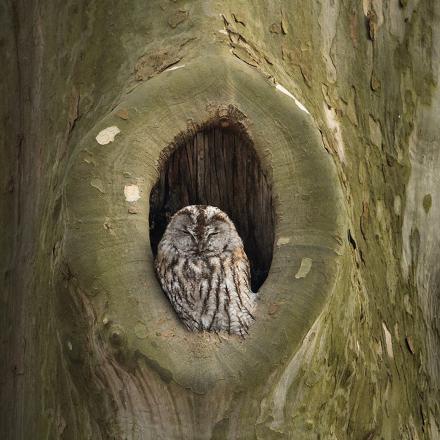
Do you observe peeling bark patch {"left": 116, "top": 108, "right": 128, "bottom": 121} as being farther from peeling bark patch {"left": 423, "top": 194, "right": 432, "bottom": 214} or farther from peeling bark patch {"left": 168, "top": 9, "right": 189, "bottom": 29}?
peeling bark patch {"left": 423, "top": 194, "right": 432, "bottom": 214}

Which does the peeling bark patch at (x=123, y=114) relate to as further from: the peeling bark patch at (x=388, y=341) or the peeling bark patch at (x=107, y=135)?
the peeling bark patch at (x=388, y=341)

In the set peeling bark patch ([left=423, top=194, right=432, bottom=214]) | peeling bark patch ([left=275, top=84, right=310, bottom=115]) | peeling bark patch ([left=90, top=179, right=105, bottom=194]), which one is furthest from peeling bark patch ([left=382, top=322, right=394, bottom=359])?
peeling bark patch ([left=90, top=179, right=105, bottom=194])

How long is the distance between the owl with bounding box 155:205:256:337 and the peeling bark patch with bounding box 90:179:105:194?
1.35 ft

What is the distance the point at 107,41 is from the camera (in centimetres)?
253

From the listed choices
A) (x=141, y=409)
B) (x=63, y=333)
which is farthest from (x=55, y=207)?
(x=141, y=409)

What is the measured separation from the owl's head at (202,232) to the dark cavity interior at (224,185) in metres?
0.04

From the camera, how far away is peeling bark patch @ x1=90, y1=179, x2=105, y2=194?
7.34 ft

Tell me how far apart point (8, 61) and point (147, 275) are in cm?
121

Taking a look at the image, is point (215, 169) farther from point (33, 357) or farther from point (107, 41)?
point (33, 357)

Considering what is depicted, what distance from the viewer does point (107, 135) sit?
226 centimetres

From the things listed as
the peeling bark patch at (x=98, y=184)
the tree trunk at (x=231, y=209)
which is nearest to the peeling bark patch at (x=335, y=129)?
the tree trunk at (x=231, y=209)

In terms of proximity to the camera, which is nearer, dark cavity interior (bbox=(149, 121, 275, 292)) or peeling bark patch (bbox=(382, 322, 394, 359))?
dark cavity interior (bbox=(149, 121, 275, 292))

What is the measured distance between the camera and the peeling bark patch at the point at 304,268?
2.20 meters

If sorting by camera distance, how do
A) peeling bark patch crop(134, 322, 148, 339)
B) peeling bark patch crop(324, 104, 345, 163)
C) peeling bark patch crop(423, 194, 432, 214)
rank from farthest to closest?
peeling bark patch crop(423, 194, 432, 214), peeling bark patch crop(324, 104, 345, 163), peeling bark patch crop(134, 322, 148, 339)
